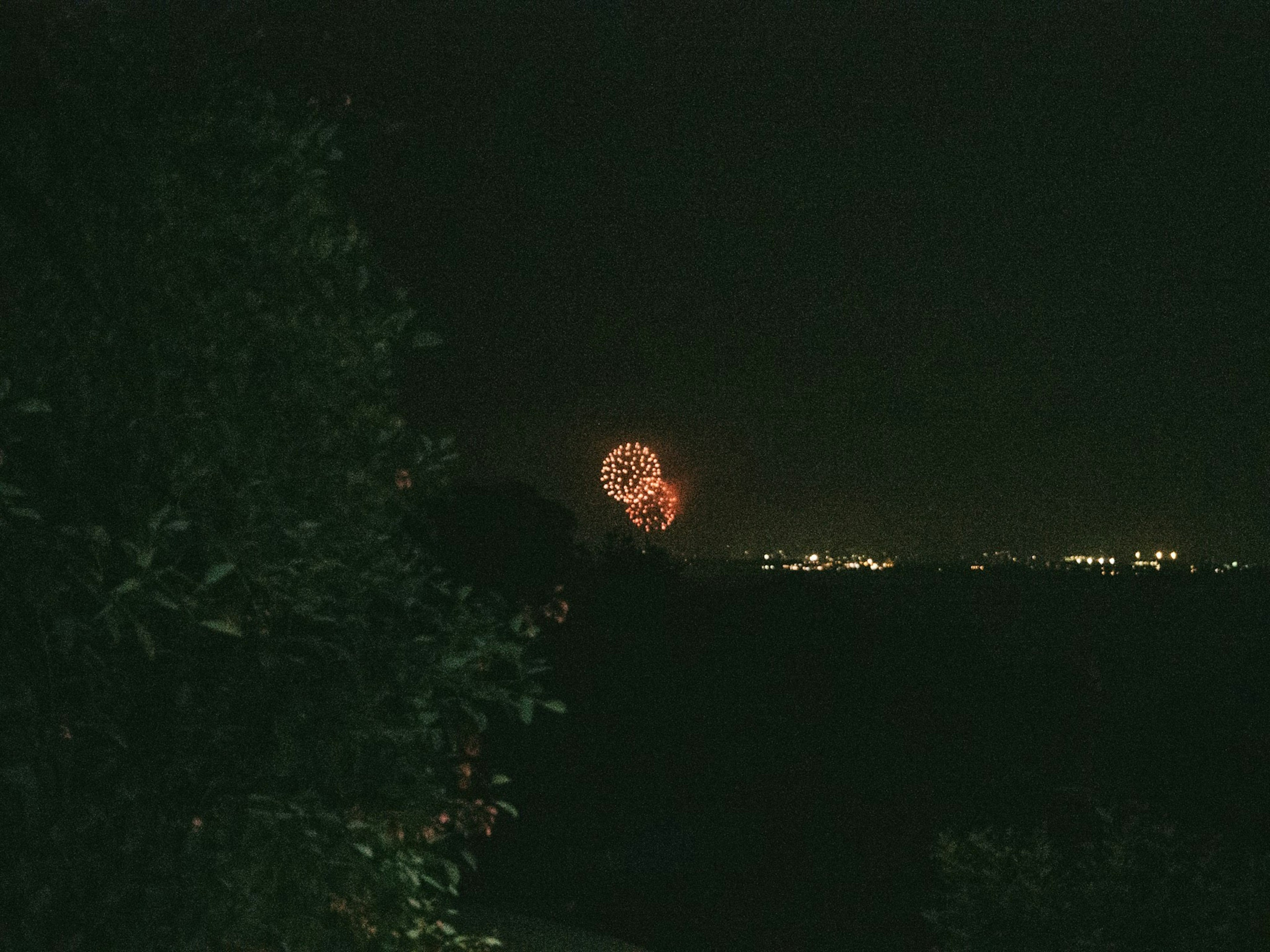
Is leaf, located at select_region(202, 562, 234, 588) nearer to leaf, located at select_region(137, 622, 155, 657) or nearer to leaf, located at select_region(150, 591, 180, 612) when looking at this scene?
leaf, located at select_region(150, 591, 180, 612)

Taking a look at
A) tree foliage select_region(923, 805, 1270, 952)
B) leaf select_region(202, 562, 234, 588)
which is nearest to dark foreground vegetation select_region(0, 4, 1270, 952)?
leaf select_region(202, 562, 234, 588)

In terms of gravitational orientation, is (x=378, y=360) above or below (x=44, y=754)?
above

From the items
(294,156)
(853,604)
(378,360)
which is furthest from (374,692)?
(853,604)

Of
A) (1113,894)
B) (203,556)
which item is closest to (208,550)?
(203,556)

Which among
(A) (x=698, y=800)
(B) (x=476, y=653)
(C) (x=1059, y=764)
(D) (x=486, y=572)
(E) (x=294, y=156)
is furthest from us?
(C) (x=1059, y=764)

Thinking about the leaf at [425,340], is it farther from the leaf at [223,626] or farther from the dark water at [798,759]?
the dark water at [798,759]

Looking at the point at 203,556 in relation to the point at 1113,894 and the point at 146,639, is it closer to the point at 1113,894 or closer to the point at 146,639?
the point at 146,639

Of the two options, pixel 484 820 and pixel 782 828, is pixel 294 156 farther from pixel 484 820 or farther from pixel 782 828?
pixel 782 828
